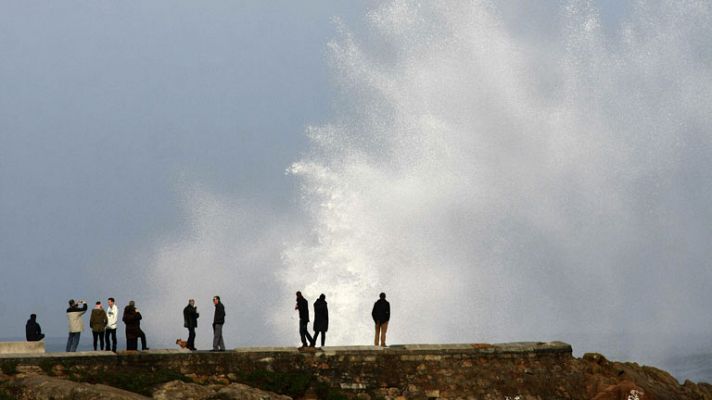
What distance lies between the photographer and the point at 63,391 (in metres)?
21.2

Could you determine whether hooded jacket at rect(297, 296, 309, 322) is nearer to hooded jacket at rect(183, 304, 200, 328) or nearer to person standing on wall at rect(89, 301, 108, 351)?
hooded jacket at rect(183, 304, 200, 328)

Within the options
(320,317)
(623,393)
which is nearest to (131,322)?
(320,317)

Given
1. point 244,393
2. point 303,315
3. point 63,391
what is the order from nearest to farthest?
point 63,391 → point 244,393 → point 303,315

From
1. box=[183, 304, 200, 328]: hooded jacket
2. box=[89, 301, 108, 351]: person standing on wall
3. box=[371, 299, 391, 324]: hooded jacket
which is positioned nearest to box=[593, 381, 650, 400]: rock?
box=[371, 299, 391, 324]: hooded jacket

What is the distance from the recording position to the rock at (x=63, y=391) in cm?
2112

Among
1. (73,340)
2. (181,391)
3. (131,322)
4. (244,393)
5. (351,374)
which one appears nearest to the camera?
(181,391)

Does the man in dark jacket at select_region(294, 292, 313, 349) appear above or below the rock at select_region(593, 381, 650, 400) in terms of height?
above

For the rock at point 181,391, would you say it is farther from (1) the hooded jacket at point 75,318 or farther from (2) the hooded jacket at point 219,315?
(1) the hooded jacket at point 75,318

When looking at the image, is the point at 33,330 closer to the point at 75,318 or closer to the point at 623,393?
the point at 75,318

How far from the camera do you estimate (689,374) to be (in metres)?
85.2

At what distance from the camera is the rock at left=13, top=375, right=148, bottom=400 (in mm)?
21122

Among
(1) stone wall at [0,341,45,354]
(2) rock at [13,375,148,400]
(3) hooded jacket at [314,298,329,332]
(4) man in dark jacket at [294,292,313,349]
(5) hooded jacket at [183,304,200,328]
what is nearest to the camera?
(2) rock at [13,375,148,400]

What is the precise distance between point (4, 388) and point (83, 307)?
524 cm

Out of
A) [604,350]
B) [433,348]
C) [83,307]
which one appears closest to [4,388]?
[83,307]
